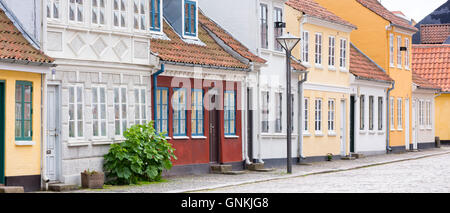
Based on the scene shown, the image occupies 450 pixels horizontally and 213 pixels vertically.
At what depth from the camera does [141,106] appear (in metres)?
23.0

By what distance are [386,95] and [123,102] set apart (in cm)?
2094

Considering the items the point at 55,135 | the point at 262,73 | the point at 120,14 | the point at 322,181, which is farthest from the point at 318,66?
the point at 55,135

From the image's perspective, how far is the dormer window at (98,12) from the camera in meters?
21.3

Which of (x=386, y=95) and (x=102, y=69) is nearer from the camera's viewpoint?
(x=102, y=69)

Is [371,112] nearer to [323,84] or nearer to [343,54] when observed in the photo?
[343,54]

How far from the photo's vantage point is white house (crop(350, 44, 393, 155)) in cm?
3772

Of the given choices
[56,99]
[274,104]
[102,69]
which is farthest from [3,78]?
[274,104]

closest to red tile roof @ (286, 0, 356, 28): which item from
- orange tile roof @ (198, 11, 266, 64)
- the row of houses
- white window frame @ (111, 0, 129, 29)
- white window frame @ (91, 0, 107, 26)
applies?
the row of houses

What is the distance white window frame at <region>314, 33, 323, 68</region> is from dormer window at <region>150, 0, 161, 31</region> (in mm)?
10381

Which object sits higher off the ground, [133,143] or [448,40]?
[448,40]

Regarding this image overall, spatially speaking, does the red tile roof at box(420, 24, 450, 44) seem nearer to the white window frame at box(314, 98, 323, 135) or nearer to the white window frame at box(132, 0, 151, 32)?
the white window frame at box(314, 98, 323, 135)

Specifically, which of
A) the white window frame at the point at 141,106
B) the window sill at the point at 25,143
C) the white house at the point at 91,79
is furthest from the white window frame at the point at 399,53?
the window sill at the point at 25,143

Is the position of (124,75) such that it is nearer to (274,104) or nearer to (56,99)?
(56,99)

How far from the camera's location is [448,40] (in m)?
56.5
